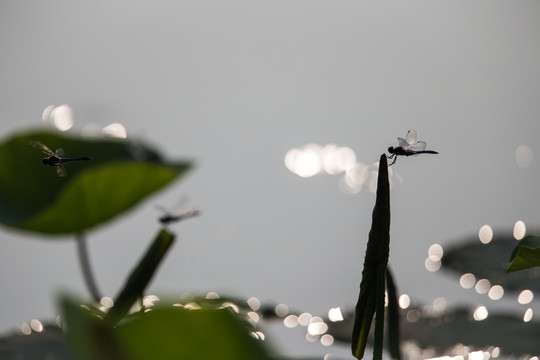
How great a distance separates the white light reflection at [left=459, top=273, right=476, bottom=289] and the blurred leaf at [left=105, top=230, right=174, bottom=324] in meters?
1.06

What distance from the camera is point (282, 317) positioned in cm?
121

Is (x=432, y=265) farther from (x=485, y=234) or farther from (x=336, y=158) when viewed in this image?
(x=336, y=158)

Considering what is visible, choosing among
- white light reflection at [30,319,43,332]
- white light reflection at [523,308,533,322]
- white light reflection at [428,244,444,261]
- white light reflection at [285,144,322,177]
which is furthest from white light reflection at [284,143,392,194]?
white light reflection at [30,319,43,332]

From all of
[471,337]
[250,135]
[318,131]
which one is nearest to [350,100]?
[318,131]

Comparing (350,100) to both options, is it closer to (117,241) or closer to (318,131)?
(318,131)

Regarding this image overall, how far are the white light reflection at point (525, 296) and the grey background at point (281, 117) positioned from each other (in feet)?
0.13

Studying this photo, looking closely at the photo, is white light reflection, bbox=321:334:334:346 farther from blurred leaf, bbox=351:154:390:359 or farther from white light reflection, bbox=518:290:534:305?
blurred leaf, bbox=351:154:390:359

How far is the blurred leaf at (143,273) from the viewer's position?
1.54 ft

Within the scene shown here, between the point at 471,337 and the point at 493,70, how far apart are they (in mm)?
1611

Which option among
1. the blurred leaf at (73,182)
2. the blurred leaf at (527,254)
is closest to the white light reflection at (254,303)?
the blurred leaf at (73,182)

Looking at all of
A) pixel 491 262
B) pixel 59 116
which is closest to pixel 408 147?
pixel 491 262

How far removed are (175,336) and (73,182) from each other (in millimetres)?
790

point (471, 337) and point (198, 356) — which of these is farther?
point (471, 337)

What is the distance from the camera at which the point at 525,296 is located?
129 centimetres
